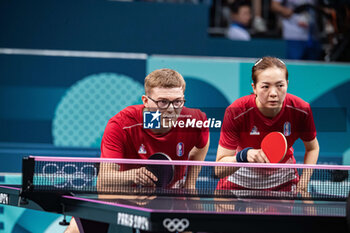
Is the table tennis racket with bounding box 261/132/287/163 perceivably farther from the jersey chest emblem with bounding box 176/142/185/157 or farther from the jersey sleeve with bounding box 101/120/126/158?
the jersey sleeve with bounding box 101/120/126/158

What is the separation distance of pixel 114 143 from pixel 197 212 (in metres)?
1.05

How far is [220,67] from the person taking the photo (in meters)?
4.77

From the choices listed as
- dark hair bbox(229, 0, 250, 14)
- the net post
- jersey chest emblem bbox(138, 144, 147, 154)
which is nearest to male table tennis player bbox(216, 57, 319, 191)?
jersey chest emblem bbox(138, 144, 147, 154)

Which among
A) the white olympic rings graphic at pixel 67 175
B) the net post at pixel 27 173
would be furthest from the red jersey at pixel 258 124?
the net post at pixel 27 173

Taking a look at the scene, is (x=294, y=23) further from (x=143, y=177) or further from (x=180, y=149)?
(x=143, y=177)

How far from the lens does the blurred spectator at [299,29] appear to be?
6.70 metres

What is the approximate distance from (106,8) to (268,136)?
3.81 m

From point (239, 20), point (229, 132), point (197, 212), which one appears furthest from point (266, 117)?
point (239, 20)

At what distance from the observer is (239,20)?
7418 mm

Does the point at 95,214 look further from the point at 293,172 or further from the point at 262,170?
the point at 293,172

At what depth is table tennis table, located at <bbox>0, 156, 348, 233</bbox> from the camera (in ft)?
6.34

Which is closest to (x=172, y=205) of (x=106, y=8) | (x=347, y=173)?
(x=347, y=173)

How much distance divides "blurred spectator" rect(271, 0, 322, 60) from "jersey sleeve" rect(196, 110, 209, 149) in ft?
13.5

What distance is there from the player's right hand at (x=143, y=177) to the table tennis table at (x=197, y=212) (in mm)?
148
